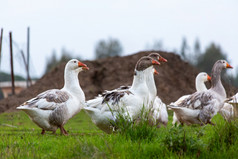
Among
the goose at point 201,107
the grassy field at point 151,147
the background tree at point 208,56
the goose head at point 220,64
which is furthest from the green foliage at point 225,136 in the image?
the background tree at point 208,56

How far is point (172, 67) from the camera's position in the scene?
26.6 meters

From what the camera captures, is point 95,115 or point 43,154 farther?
point 95,115

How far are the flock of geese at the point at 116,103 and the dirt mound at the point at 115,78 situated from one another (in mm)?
12349

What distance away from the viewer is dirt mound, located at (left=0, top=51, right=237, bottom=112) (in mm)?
23750

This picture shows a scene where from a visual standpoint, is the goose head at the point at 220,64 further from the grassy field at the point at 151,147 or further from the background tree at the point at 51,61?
the background tree at the point at 51,61

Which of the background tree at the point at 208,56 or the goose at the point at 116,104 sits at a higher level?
the goose at the point at 116,104

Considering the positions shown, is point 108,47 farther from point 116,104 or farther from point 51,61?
point 116,104

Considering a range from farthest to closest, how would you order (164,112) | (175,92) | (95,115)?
1. (175,92)
2. (164,112)
3. (95,115)

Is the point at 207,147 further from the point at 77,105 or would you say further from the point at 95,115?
the point at 77,105

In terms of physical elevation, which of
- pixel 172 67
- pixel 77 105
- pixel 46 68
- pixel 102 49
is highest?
pixel 77 105

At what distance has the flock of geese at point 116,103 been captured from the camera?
823 centimetres

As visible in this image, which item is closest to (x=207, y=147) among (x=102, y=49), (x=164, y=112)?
(x=164, y=112)

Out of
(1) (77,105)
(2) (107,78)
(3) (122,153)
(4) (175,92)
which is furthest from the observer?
(2) (107,78)

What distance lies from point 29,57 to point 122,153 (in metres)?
19.5
